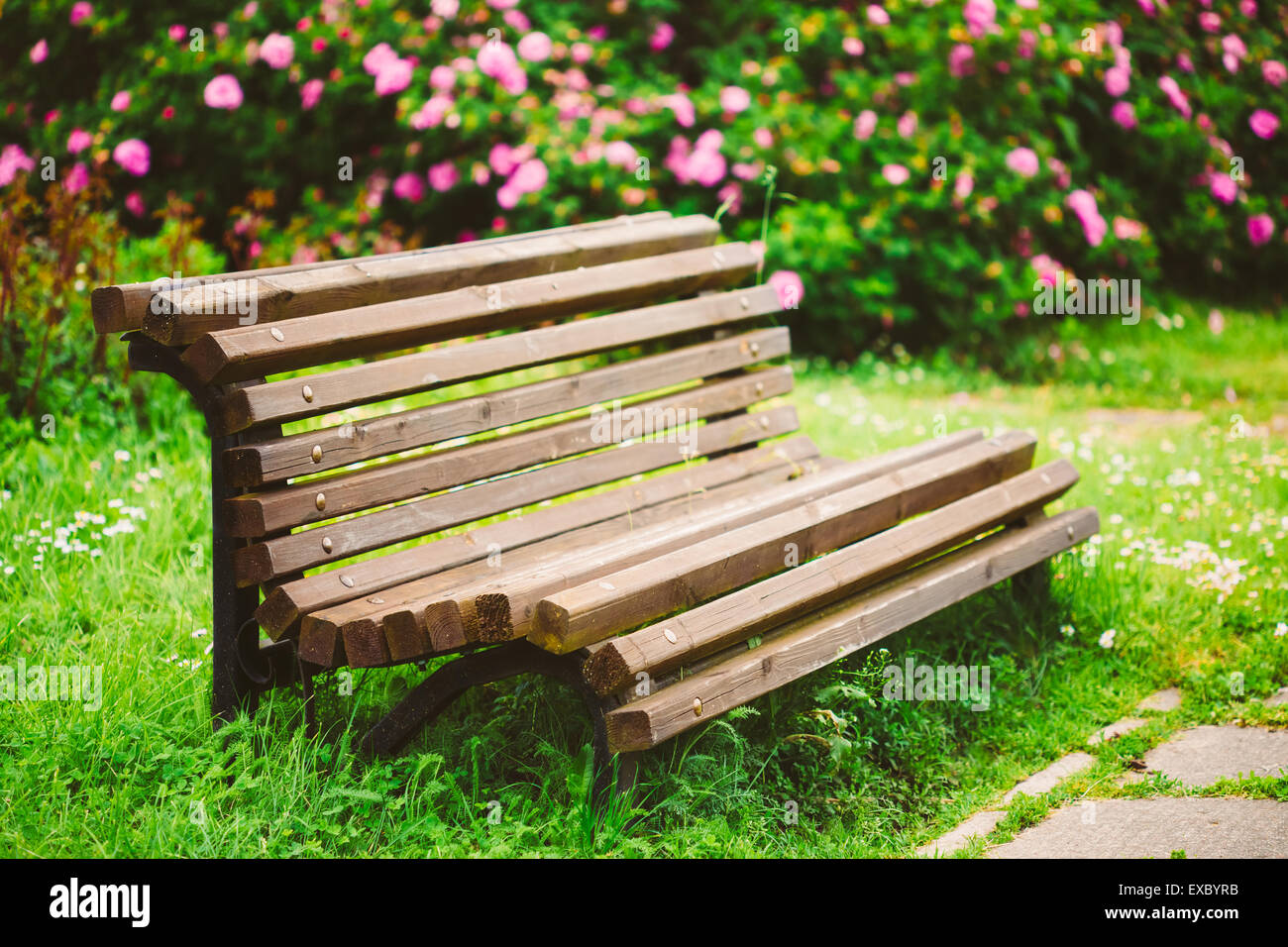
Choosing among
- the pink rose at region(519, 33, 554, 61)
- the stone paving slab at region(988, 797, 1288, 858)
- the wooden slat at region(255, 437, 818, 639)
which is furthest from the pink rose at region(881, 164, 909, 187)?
the stone paving slab at region(988, 797, 1288, 858)

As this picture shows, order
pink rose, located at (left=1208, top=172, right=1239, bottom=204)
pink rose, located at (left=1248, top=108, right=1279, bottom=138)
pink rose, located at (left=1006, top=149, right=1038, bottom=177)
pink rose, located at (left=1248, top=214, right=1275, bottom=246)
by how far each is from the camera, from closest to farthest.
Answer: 1. pink rose, located at (left=1006, top=149, right=1038, bottom=177)
2. pink rose, located at (left=1208, top=172, right=1239, bottom=204)
3. pink rose, located at (left=1248, top=108, right=1279, bottom=138)
4. pink rose, located at (left=1248, top=214, right=1275, bottom=246)

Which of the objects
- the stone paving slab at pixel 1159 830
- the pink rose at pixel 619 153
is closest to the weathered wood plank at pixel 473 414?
the stone paving slab at pixel 1159 830

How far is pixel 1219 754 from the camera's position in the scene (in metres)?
2.95

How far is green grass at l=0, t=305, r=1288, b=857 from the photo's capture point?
7.94ft

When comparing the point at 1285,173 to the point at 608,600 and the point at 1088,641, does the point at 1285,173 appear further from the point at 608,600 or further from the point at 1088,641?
the point at 608,600

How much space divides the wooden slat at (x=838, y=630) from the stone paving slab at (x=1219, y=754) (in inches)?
23.2

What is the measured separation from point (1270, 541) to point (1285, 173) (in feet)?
18.4

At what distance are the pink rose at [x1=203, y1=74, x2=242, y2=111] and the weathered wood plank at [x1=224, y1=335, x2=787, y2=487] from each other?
350 centimetres

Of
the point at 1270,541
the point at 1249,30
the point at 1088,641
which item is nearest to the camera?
the point at 1088,641

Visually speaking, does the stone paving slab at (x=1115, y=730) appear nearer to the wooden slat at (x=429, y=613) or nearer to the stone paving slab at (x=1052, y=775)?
the stone paving slab at (x=1052, y=775)

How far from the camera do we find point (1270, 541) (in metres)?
3.96

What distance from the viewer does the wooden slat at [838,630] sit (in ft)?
7.46

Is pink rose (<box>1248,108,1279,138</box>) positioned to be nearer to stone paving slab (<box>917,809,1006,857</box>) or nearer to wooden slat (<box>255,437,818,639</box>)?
wooden slat (<box>255,437,818,639</box>)
